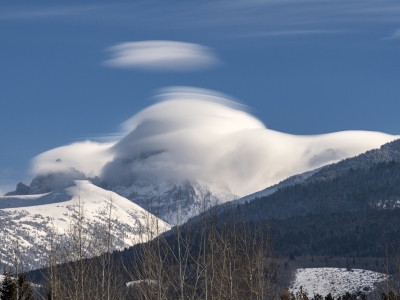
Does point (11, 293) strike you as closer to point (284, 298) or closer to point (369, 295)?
point (284, 298)

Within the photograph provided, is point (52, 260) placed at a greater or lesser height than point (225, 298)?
greater

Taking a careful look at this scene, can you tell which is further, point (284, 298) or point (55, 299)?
point (284, 298)

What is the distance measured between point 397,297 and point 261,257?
2202 centimetres

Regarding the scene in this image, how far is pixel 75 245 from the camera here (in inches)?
2472

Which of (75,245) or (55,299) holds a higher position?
(75,245)

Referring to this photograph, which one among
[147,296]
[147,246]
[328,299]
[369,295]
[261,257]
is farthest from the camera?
[369,295]

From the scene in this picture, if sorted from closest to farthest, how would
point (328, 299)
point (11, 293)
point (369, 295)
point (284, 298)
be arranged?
point (11, 293)
point (284, 298)
point (328, 299)
point (369, 295)

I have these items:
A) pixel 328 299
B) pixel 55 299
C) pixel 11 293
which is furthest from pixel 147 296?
pixel 328 299

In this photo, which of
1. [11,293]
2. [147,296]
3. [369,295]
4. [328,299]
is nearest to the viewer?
[147,296]

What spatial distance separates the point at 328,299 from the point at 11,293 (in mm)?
49977

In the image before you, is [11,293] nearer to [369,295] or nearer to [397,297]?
[397,297]

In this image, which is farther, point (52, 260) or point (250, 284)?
point (52, 260)

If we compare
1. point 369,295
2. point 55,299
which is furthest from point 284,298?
point 369,295

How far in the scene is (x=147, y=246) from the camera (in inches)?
2287
